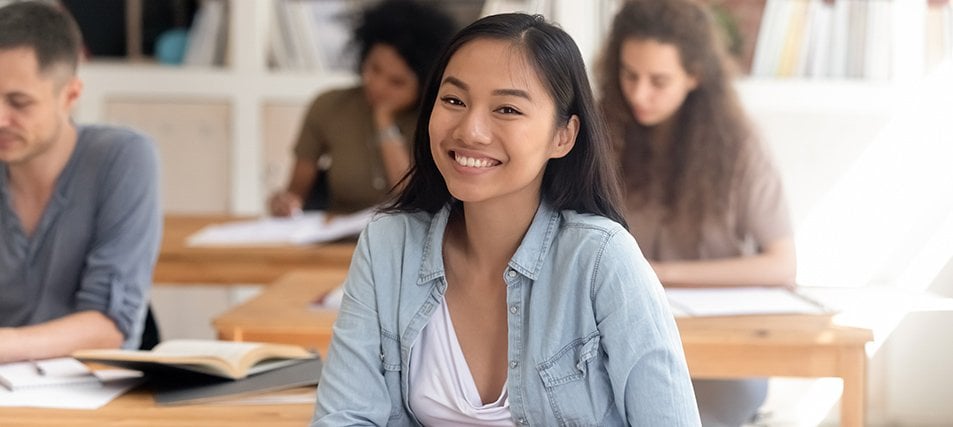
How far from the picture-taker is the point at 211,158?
449 cm

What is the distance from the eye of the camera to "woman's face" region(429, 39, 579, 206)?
1.63m

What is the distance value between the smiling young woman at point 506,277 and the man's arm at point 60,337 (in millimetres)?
615

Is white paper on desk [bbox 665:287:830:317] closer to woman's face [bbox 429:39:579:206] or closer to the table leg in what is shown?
the table leg

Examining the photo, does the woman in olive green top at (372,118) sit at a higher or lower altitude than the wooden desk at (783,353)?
higher

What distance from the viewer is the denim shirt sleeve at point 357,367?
169 cm

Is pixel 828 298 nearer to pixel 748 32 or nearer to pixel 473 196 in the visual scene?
pixel 473 196

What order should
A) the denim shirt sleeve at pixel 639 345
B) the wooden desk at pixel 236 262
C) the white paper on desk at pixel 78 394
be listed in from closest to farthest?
the denim shirt sleeve at pixel 639 345
the white paper on desk at pixel 78 394
the wooden desk at pixel 236 262

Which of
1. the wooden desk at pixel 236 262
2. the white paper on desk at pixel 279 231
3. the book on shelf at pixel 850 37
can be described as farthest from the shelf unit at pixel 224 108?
the wooden desk at pixel 236 262

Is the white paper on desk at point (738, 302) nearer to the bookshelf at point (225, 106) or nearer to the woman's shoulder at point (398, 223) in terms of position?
the woman's shoulder at point (398, 223)

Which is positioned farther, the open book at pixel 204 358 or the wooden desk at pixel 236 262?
the wooden desk at pixel 236 262

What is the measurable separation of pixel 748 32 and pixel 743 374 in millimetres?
2218

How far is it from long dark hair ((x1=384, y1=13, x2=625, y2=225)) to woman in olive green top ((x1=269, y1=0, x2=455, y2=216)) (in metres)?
2.05

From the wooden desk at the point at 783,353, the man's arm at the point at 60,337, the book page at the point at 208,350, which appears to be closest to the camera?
the book page at the point at 208,350

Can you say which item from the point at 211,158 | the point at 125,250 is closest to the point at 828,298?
the point at 125,250
